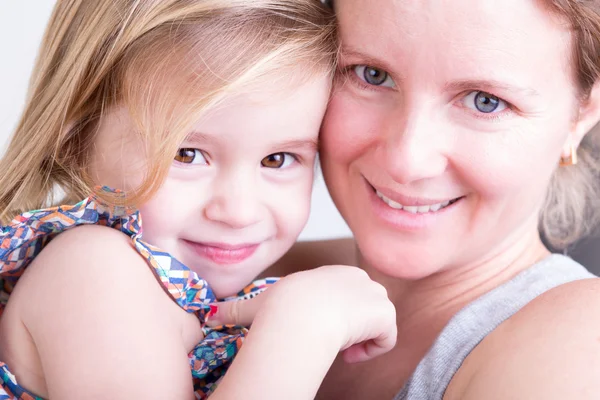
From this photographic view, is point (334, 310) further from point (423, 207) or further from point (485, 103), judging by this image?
point (485, 103)

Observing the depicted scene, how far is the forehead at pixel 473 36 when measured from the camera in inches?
58.4

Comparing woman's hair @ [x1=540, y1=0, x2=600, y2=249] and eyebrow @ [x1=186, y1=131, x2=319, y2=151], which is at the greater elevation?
eyebrow @ [x1=186, y1=131, x2=319, y2=151]

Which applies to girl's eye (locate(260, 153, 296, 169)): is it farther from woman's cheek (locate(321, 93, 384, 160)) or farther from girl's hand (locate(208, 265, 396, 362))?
girl's hand (locate(208, 265, 396, 362))

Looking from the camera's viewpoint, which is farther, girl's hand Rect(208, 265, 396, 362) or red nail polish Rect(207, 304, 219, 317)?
red nail polish Rect(207, 304, 219, 317)

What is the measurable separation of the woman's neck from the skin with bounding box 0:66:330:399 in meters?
0.32

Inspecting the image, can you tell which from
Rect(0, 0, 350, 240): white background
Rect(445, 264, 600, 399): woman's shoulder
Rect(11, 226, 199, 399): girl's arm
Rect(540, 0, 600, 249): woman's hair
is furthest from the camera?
Rect(0, 0, 350, 240): white background

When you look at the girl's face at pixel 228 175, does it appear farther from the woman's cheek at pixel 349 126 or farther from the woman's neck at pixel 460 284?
the woman's neck at pixel 460 284

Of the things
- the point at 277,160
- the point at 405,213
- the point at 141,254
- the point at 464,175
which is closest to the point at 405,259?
the point at 405,213

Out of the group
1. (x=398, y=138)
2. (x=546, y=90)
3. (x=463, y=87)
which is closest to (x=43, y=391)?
(x=398, y=138)

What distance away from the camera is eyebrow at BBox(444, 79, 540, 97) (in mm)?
1521

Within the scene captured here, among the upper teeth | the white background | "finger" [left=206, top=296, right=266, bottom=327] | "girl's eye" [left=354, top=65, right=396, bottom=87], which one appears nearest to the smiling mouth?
the upper teeth

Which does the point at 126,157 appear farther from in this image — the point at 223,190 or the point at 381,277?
the point at 381,277

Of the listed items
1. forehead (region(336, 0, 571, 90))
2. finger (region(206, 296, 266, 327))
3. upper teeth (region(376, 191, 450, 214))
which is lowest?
finger (region(206, 296, 266, 327))

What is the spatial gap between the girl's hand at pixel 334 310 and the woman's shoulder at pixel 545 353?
6.7 inches
